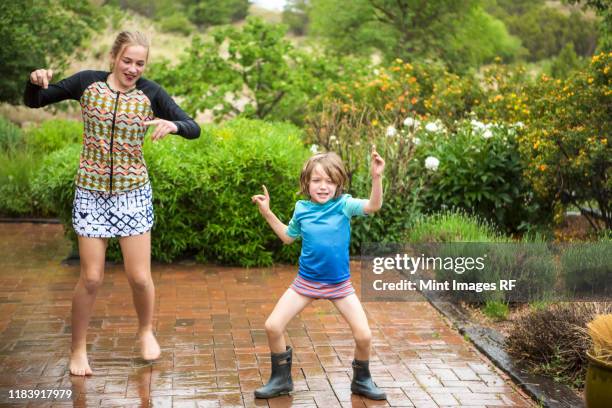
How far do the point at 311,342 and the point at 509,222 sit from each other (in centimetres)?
439

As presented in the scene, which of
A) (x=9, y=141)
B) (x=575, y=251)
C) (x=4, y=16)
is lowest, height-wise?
(x=9, y=141)

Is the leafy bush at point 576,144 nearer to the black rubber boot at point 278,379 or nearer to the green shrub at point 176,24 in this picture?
the black rubber boot at point 278,379

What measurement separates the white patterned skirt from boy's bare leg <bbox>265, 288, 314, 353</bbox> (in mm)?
968

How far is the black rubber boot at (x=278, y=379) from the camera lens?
4625 mm

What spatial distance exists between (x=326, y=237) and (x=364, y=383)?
0.82 m

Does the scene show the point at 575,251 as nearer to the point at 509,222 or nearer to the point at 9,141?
the point at 509,222

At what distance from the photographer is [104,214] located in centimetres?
484

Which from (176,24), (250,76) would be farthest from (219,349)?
(176,24)

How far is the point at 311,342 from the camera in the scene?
574 cm

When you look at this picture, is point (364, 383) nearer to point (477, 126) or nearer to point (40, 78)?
point (40, 78)

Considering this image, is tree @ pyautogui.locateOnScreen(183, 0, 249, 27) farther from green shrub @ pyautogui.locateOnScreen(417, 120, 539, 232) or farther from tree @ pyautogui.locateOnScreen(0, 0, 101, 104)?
green shrub @ pyautogui.locateOnScreen(417, 120, 539, 232)

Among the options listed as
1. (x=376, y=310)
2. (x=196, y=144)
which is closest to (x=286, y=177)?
(x=196, y=144)

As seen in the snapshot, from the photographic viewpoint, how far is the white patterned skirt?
4.84 m

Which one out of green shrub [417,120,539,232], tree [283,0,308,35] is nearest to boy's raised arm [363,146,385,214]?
green shrub [417,120,539,232]
